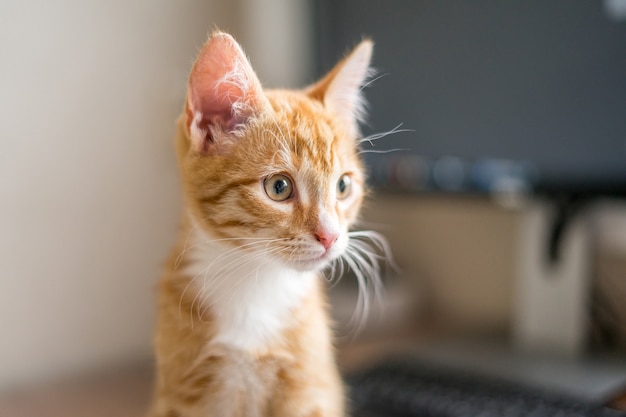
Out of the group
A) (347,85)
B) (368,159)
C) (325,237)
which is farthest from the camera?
(368,159)

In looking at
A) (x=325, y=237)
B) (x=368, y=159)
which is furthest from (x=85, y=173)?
(x=325, y=237)

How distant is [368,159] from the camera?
125 cm

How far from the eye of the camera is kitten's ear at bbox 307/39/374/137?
79cm

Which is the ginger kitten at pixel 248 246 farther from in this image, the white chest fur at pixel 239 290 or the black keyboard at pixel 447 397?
the black keyboard at pixel 447 397

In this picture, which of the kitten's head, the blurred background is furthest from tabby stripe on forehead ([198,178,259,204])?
the blurred background

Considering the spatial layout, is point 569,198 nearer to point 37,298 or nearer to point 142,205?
point 142,205

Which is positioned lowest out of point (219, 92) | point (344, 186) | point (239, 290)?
point (239, 290)

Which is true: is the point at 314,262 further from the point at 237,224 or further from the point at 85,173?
the point at 85,173

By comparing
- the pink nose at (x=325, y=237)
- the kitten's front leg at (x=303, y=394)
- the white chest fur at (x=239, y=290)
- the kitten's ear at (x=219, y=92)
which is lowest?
the kitten's front leg at (x=303, y=394)

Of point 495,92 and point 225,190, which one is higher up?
point 495,92

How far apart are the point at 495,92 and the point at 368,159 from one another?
274mm

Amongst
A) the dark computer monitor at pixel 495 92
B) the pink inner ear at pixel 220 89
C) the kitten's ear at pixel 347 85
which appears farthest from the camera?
the dark computer monitor at pixel 495 92

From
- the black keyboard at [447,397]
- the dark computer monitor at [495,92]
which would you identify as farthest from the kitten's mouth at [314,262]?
the dark computer monitor at [495,92]

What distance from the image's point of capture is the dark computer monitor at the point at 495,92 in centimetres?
98
